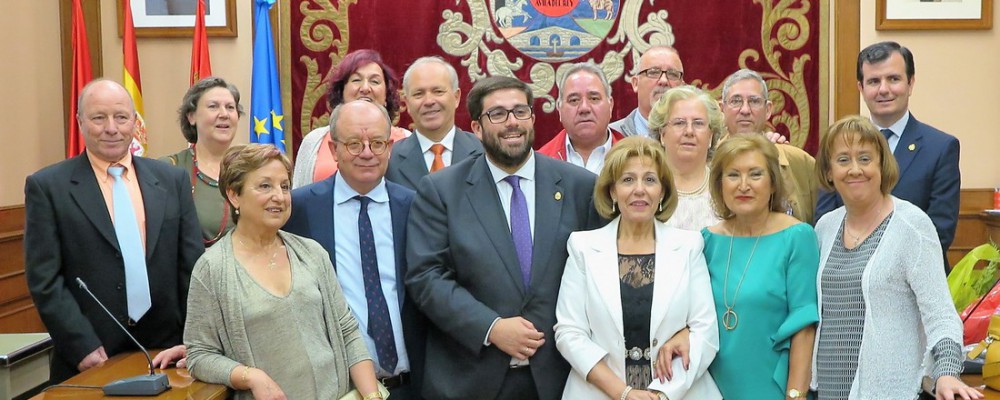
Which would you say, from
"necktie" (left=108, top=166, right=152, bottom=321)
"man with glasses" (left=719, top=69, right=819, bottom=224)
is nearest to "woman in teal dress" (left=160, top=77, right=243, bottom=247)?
"necktie" (left=108, top=166, right=152, bottom=321)

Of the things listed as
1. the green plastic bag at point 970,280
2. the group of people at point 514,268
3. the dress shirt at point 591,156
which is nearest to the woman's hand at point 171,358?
the group of people at point 514,268

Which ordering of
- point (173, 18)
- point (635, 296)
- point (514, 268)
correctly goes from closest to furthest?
point (635, 296), point (514, 268), point (173, 18)

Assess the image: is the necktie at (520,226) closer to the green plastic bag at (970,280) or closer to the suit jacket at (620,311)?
the suit jacket at (620,311)

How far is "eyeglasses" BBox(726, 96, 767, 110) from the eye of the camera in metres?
4.08

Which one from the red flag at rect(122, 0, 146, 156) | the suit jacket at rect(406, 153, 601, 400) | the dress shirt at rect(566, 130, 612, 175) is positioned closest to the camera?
the suit jacket at rect(406, 153, 601, 400)

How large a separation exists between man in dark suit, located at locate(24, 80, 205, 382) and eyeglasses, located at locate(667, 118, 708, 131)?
1.71 metres

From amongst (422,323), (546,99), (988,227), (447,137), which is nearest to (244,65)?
(546,99)

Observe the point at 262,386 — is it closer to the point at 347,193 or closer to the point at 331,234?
the point at 331,234

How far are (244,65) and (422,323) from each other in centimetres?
298

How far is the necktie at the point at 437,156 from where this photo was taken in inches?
157

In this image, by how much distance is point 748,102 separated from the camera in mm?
4082

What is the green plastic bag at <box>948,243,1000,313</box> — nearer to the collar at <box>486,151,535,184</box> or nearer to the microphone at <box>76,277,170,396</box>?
the collar at <box>486,151,535,184</box>

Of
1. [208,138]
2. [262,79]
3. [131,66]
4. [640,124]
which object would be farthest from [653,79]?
[131,66]

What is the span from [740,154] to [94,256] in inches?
83.6
